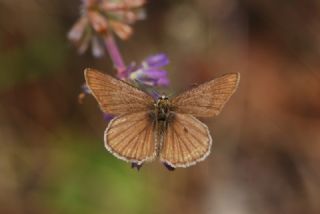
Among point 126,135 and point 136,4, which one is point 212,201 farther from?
point 126,135

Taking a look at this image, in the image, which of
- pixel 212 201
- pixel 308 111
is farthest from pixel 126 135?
pixel 308 111

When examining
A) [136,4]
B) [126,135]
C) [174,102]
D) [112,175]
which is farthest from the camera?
[112,175]

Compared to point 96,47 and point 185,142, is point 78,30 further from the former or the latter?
point 185,142

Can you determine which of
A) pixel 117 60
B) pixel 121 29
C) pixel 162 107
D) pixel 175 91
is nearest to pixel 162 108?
pixel 162 107

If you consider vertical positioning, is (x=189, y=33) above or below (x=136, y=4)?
below

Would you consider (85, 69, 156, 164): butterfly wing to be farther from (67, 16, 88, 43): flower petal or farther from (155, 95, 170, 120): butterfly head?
(67, 16, 88, 43): flower petal

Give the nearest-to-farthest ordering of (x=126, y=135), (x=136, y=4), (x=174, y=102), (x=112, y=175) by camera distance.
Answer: (x=126, y=135) < (x=174, y=102) < (x=136, y=4) < (x=112, y=175)

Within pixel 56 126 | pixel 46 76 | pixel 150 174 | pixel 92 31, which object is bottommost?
pixel 150 174

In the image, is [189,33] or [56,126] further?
[189,33]
